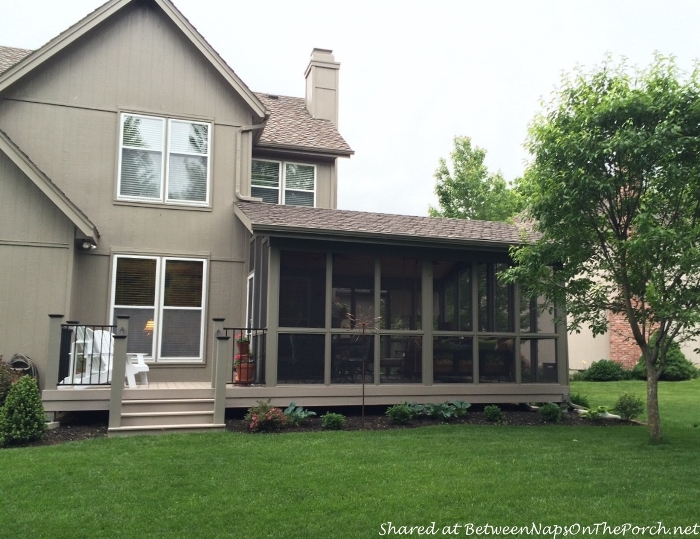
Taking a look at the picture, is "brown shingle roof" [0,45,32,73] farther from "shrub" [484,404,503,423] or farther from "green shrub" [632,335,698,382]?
"green shrub" [632,335,698,382]

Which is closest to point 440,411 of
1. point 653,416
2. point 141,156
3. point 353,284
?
point 353,284

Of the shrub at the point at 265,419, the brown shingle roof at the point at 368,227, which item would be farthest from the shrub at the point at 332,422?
the brown shingle roof at the point at 368,227

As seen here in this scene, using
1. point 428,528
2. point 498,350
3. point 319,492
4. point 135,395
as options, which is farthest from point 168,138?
point 428,528

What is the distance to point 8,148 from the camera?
998cm

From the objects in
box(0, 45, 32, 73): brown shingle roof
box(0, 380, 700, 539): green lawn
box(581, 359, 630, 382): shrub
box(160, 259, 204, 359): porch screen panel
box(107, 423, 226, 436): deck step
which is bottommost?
box(0, 380, 700, 539): green lawn

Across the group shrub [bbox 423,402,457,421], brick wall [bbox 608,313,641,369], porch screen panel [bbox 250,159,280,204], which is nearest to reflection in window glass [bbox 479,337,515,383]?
shrub [bbox 423,402,457,421]

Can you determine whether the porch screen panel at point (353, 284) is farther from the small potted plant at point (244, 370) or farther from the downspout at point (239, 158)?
the downspout at point (239, 158)

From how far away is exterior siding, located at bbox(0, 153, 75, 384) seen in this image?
33.7 feet

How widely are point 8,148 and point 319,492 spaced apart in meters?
7.47

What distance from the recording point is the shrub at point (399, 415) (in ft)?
33.3

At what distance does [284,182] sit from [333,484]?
8.68 meters

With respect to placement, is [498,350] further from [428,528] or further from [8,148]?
[8,148]

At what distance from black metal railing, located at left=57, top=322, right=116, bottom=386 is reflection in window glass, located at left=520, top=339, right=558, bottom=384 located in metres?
7.15

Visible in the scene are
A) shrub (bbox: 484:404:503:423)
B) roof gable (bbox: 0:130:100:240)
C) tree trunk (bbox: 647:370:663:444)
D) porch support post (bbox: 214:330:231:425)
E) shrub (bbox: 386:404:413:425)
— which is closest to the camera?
tree trunk (bbox: 647:370:663:444)
